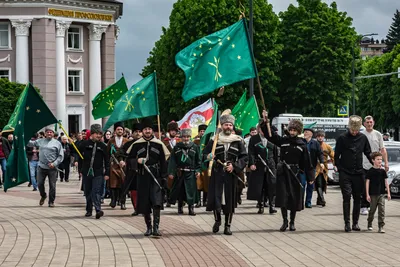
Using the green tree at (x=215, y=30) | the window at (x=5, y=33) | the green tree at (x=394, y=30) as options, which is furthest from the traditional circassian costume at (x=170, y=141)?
the green tree at (x=394, y=30)

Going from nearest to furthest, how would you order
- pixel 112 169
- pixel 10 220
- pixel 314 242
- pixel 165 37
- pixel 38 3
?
pixel 314 242, pixel 10 220, pixel 112 169, pixel 165 37, pixel 38 3

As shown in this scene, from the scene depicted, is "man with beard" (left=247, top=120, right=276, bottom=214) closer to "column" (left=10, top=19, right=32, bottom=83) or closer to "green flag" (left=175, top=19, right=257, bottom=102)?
"green flag" (left=175, top=19, right=257, bottom=102)

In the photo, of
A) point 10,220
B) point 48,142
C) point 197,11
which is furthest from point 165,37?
point 10,220

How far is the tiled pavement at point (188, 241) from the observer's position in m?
10.7

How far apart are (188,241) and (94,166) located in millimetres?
4497

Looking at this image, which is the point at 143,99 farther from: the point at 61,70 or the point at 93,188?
the point at 61,70

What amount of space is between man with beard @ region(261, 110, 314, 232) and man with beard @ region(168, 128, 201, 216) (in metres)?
3.19

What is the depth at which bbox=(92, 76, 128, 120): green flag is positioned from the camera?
895 inches

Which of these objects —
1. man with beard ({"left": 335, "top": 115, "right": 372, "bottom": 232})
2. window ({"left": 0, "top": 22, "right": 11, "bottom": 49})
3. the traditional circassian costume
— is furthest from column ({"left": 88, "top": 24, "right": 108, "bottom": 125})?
man with beard ({"left": 335, "top": 115, "right": 372, "bottom": 232})

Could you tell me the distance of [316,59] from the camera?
58438 mm

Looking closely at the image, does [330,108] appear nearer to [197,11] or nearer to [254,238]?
[197,11]

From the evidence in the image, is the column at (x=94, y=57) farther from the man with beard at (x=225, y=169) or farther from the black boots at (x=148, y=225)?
the black boots at (x=148, y=225)

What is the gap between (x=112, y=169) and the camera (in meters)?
19.2

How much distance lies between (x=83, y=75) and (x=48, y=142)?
162ft
